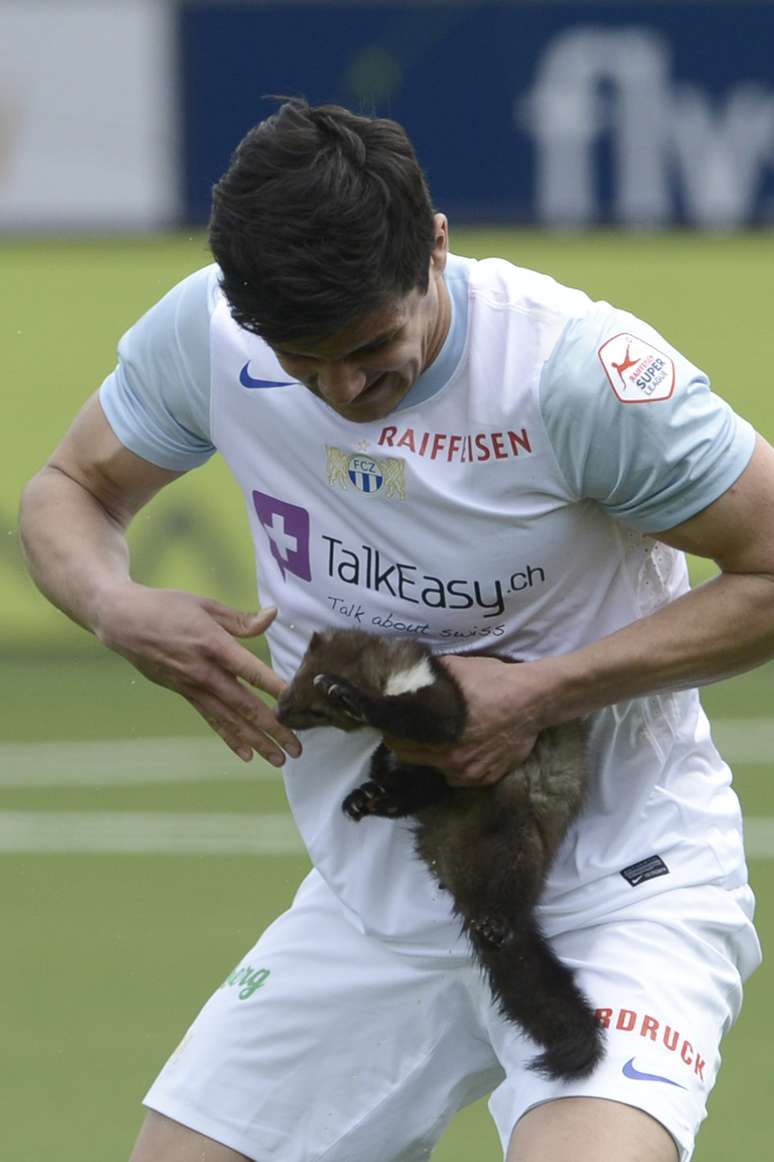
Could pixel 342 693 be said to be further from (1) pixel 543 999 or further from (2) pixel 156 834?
(2) pixel 156 834

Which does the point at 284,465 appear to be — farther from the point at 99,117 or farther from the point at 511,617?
the point at 99,117

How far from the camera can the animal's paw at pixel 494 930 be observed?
3.88 meters

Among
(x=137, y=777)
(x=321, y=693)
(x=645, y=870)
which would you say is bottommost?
(x=137, y=777)

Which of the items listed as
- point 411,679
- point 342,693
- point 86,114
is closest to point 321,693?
point 342,693

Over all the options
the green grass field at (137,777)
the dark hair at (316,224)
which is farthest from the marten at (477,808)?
the green grass field at (137,777)

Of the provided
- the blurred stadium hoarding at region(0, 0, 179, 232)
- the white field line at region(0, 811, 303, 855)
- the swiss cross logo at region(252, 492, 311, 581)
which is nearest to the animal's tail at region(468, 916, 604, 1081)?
the swiss cross logo at region(252, 492, 311, 581)

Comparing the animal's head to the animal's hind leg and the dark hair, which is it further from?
the dark hair

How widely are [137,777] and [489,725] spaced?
6.10m

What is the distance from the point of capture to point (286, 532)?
13.4 ft

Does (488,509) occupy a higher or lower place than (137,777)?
higher

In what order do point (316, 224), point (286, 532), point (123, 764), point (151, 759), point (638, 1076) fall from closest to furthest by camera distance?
point (316, 224)
point (638, 1076)
point (286, 532)
point (123, 764)
point (151, 759)

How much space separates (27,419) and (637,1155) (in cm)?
890

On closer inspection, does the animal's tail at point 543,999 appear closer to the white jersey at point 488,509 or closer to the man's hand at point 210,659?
the white jersey at point 488,509

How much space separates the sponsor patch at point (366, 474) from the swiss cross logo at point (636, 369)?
1.41 feet
